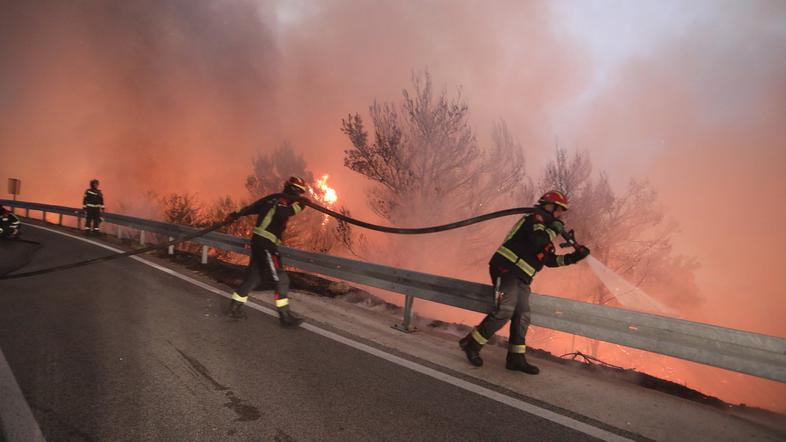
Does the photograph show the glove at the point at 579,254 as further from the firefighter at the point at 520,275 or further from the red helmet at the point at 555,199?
the red helmet at the point at 555,199

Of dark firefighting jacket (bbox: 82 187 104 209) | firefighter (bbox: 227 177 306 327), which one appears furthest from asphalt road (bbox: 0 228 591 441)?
dark firefighting jacket (bbox: 82 187 104 209)

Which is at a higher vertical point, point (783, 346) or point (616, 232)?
point (616, 232)

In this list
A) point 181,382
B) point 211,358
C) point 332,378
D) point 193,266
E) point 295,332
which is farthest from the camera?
point 193,266

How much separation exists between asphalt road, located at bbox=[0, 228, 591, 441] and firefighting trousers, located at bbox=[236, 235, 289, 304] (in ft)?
→ 1.28

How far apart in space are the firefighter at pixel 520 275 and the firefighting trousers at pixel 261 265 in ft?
6.87

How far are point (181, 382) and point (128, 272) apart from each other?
4487mm

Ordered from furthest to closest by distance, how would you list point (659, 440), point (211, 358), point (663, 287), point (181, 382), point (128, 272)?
1. point (663, 287)
2. point (128, 272)
3. point (211, 358)
4. point (181, 382)
5. point (659, 440)

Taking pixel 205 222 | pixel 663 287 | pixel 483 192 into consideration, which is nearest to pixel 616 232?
pixel 663 287

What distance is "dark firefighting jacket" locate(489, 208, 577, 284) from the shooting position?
3490 millimetres

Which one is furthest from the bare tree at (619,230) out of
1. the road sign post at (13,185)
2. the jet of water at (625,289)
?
the road sign post at (13,185)

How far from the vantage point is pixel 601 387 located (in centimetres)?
335

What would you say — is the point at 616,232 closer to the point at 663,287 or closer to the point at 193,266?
the point at 663,287

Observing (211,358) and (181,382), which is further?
(211,358)

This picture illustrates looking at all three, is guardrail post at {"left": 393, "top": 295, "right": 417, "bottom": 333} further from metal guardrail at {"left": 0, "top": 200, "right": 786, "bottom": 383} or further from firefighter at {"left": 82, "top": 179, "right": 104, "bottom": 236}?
firefighter at {"left": 82, "top": 179, "right": 104, "bottom": 236}
